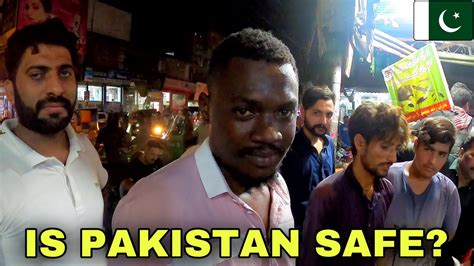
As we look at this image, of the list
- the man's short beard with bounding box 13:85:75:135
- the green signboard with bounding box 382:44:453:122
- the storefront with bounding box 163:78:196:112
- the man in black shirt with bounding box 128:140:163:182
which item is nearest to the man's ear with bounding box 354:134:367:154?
the man in black shirt with bounding box 128:140:163:182

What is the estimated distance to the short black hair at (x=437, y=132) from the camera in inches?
60.7

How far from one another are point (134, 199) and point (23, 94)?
1.47 ft

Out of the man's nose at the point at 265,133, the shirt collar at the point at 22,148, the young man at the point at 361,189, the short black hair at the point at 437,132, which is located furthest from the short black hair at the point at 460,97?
the shirt collar at the point at 22,148

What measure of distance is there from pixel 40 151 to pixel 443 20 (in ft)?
7.40

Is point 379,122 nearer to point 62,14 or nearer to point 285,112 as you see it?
point 285,112

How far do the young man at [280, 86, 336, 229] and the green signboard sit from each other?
3.65ft

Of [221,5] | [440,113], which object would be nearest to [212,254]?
[440,113]

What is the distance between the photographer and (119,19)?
3.48 m

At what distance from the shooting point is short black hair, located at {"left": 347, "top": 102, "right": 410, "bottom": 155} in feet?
4.72

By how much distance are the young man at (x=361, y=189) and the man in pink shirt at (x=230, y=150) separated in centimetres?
41

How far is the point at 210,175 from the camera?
0.95m

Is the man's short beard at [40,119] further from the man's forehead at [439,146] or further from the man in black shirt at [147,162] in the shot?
the man's forehead at [439,146]

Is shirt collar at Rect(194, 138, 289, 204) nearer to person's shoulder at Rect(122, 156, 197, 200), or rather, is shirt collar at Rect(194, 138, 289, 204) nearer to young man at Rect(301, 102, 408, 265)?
person's shoulder at Rect(122, 156, 197, 200)

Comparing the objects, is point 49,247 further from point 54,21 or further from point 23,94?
point 54,21
